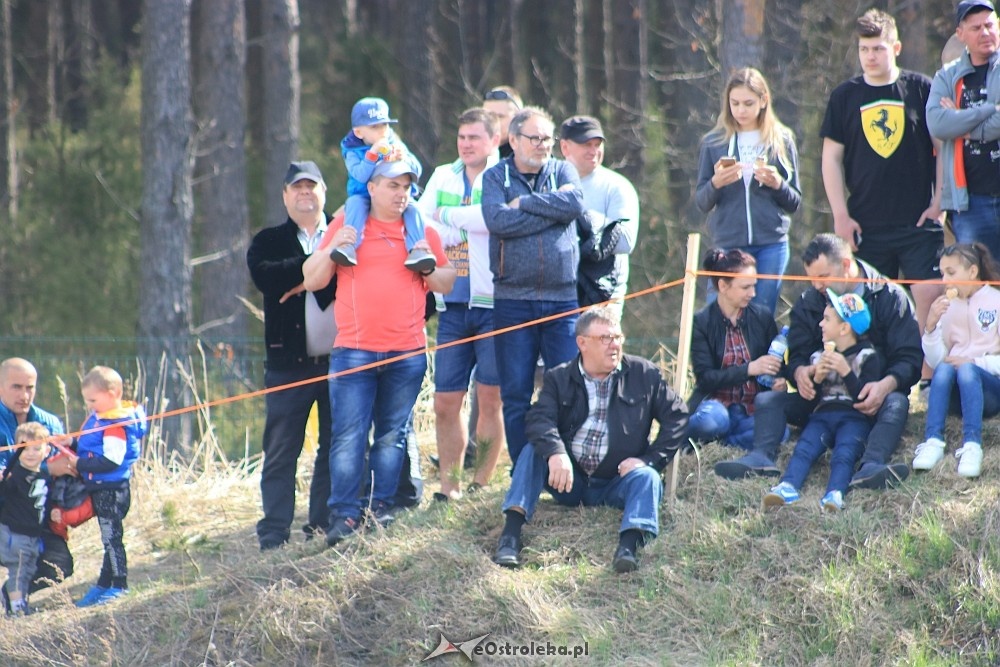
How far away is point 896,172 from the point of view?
7234mm

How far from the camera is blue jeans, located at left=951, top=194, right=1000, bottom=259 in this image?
697cm

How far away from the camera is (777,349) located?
6.84m

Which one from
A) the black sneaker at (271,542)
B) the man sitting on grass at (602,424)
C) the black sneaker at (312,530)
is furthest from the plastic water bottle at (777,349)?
the black sneaker at (271,542)

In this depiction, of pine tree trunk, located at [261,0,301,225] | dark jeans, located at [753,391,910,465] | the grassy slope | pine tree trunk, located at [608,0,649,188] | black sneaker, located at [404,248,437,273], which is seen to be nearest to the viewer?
the grassy slope

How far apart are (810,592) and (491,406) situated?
2230mm

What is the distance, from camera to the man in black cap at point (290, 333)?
273 inches

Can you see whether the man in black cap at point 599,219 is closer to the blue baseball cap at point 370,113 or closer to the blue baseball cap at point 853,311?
the blue baseball cap at point 370,113

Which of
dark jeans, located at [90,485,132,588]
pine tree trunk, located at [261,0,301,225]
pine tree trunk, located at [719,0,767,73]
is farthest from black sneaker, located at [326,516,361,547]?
pine tree trunk, located at [261,0,301,225]

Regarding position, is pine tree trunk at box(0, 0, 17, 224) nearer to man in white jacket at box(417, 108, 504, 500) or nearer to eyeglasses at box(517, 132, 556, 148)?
man in white jacket at box(417, 108, 504, 500)

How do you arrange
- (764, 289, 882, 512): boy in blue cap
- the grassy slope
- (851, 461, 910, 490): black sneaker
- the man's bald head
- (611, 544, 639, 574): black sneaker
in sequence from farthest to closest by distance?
the man's bald head < (764, 289, 882, 512): boy in blue cap < (851, 461, 910, 490): black sneaker < (611, 544, 639, 574): black sneaker < the grassy slope

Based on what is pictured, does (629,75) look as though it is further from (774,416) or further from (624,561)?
(624,561)

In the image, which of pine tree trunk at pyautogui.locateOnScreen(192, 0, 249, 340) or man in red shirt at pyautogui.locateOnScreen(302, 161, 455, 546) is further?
pine tree trunk at pyautogui.locateOnScreen(192, 0, 249, 340)

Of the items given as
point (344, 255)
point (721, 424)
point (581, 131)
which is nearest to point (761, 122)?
point (581, 131)

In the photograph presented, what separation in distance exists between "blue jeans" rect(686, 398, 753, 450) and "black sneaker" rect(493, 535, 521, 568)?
3.87 feet
